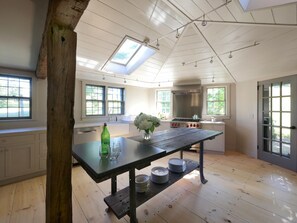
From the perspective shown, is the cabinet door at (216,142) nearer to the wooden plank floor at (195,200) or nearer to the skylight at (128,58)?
the wooden plank floor at (195,200)

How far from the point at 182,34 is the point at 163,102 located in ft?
9.67

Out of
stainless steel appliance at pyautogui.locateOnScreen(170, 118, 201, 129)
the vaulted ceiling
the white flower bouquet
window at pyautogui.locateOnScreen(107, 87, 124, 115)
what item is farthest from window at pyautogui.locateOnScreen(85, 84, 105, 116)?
the white flower bouquet

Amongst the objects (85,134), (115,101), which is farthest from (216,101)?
(85,134)

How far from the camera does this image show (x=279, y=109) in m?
3.36

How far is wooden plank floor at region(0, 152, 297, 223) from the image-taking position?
1.87 meters

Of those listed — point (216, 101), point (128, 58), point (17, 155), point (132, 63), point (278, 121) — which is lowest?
point (17, 155)

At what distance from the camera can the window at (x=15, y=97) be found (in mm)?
3049

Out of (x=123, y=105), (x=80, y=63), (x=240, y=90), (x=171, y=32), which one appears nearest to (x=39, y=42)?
(x=80, y=63)

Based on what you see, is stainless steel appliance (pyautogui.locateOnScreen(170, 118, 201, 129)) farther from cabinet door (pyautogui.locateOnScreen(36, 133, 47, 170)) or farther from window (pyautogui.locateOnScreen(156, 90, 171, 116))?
cabinet door (pyautogui.locateOnScreen(36, 133, 47, 170))

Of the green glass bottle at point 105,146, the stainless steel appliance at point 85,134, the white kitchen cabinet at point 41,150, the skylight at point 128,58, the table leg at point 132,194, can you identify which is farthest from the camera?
the skylight at point 128,58

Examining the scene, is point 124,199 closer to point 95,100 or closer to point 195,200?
point 195,200

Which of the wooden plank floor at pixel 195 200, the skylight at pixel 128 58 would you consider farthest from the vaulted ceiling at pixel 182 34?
the wooden plank floor at pixel 195 200

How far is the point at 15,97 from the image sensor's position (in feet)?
10.4

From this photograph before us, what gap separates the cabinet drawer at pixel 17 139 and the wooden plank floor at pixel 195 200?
0.76m
